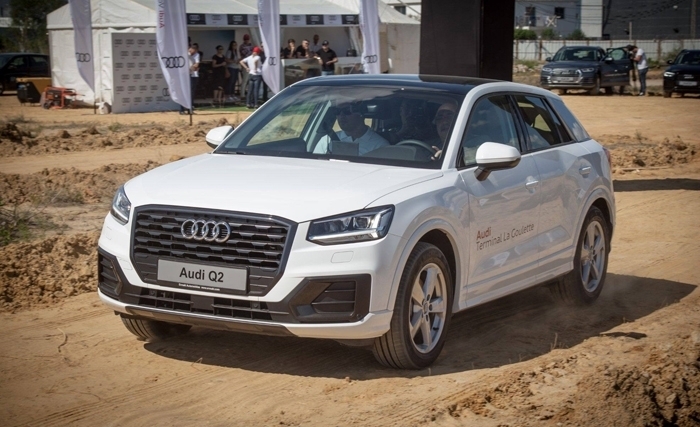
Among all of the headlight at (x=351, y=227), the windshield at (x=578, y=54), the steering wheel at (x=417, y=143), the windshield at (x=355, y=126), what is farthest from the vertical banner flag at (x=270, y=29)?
the windshield at (x=578, y=54)

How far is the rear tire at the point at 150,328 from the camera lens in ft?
22.0

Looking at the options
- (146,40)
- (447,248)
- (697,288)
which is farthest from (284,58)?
(447,248)

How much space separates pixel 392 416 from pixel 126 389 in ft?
4.95

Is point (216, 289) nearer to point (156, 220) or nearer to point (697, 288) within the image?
point (156, 220)

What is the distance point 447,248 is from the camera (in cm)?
645

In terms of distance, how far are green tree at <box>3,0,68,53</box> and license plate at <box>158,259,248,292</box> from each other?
56.4 meters

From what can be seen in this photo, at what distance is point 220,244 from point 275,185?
1.64 feet

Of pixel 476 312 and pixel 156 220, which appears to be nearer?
pixel 156 220

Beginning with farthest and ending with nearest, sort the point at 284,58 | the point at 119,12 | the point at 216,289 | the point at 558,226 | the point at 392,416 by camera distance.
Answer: the point at 284,58 < the point at 119,12 < the point at 558,226 < the point at 216,289 < the point at 392,416

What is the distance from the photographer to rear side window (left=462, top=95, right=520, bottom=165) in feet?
22.9

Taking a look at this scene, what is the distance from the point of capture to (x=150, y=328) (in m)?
6.75

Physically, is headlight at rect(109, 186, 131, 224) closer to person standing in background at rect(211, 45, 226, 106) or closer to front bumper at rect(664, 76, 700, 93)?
person standing in background at rect(211, 45, 226, 106)

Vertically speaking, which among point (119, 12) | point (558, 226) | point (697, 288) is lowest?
point (697, 288)

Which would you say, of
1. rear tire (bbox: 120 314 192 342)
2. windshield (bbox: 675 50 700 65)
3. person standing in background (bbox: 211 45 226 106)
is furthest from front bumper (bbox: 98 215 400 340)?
windshield (bbox: 675 50 700 65)
